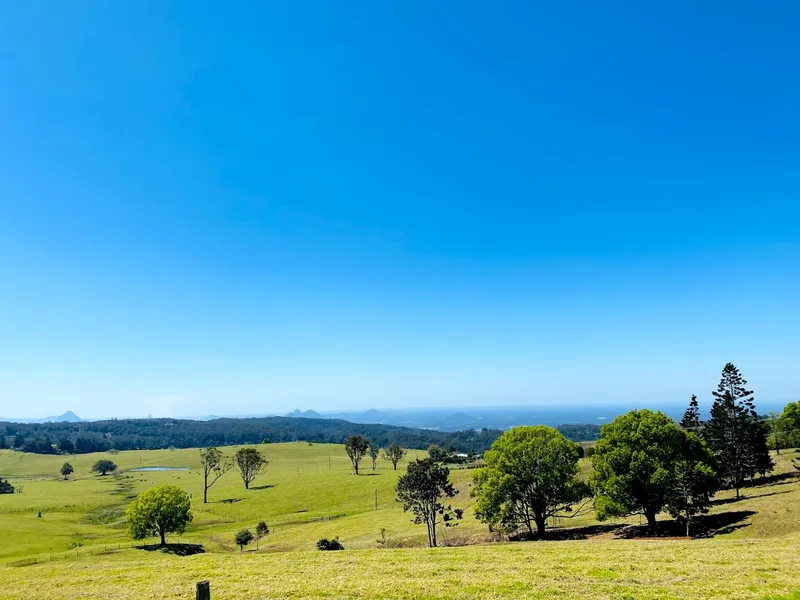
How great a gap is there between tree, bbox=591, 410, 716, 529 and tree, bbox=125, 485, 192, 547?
66.4 metres

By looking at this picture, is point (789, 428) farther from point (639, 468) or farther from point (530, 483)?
point (530, 483)

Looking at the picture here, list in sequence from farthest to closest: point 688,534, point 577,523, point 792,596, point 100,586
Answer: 1. point 577,523
2. point 688,534
3. point 100,586
4. point 792,596

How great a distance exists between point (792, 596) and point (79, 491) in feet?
594

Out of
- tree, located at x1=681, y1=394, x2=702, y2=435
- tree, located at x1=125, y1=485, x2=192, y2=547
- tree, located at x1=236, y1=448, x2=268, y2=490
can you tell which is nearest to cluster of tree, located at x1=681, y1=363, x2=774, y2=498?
tree, located at x1=681, y1=394, x2=702, y2=435

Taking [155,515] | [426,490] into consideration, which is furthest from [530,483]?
[155,515]

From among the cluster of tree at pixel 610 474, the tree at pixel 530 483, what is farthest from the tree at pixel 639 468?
the tree at pixel 530 483

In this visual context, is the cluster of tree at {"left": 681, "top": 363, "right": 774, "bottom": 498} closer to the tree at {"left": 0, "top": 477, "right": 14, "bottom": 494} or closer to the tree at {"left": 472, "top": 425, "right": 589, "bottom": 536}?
the tree at {"left": 472, "top": 425, "right": 589, "bottom": 536}

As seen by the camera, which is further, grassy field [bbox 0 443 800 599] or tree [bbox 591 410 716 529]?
tree [bbox 591 410 716 529]

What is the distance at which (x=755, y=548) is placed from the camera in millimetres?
32562

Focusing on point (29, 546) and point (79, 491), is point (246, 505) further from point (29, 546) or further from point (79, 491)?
point (79, 491)

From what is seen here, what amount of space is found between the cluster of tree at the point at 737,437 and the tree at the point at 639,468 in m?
26.8

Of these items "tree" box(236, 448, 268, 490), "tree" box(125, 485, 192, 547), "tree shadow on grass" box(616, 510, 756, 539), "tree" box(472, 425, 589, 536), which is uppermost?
"tree" box(472, 425, 589, 536)

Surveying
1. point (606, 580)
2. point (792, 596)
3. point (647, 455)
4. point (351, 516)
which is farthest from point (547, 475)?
point (351, 516)

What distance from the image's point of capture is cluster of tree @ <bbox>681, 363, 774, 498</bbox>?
7269 cm
